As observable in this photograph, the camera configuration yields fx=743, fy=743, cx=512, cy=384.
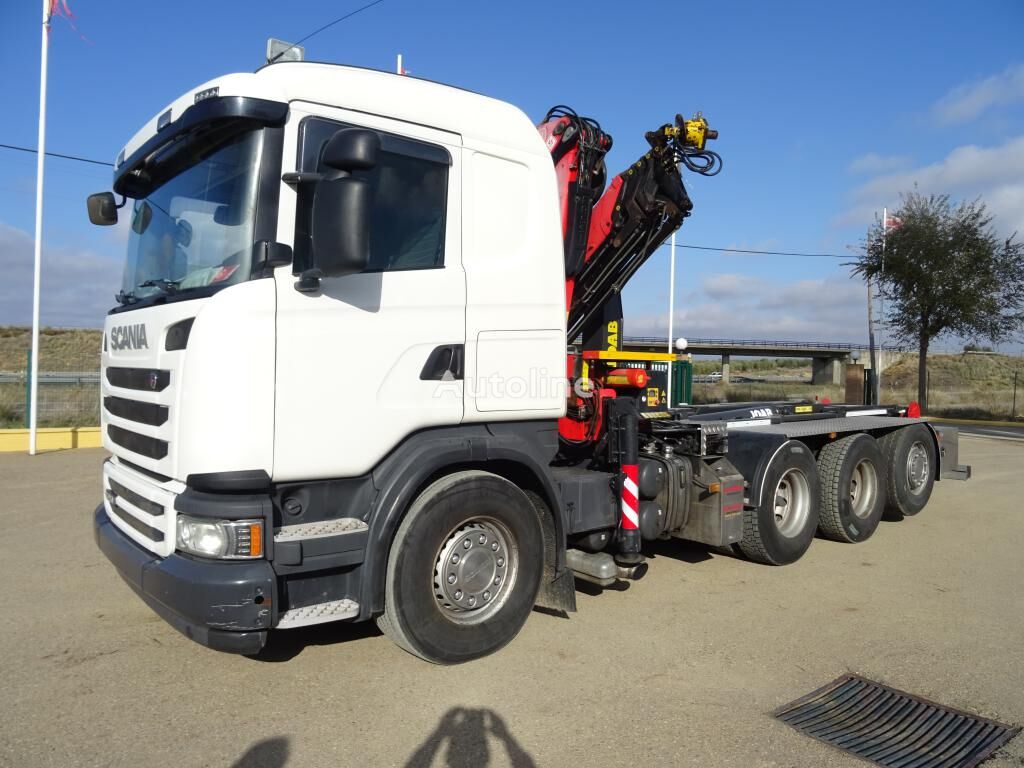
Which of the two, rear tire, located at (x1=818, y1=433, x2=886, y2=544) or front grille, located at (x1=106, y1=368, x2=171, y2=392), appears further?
rear tire, located at (x1=818, y1=433, x2=886, y2=544)

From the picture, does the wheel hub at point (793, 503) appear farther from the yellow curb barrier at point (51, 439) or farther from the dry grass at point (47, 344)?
the dry grass at point (47, 344)

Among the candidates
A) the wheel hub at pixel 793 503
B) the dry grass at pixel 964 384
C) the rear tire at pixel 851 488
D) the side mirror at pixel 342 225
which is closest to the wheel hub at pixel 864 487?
the rear tire at pixel 851 488

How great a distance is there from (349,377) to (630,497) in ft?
7.32

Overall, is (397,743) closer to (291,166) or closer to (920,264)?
(291,166)

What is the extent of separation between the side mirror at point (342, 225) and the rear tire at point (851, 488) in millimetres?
5346

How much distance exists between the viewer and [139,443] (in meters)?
3.85

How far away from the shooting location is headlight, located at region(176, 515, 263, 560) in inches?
129

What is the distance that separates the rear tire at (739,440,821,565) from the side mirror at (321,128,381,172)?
4.27 m

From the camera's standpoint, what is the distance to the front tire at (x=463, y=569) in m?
3.77

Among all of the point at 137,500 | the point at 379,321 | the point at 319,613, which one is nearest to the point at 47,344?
the point at 137,500

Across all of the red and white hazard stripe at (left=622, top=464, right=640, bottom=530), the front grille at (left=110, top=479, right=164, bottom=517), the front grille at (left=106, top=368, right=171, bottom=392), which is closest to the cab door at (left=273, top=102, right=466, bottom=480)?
the front grille at (left=106, top=368, right=171, bottom=392)

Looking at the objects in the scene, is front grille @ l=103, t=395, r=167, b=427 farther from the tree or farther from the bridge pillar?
the bridge pillar

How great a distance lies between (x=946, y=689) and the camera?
3.94 m

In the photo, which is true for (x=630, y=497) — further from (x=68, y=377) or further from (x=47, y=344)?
(x=47, y=344)
